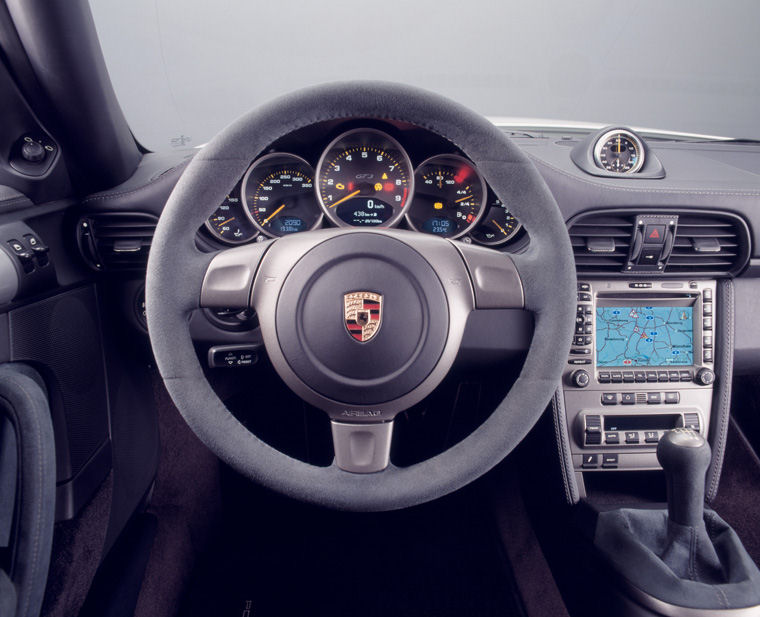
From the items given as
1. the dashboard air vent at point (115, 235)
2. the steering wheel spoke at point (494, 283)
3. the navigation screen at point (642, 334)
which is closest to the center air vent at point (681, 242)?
the navigation screen at point (642, 334)

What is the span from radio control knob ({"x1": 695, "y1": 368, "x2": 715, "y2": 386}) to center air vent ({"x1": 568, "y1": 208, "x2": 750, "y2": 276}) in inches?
9.5

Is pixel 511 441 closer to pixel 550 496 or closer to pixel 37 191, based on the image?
pixel 550 496

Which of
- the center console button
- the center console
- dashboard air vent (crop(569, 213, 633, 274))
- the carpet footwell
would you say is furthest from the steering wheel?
the carpet footwell

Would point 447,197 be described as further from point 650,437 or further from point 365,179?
point 650,437

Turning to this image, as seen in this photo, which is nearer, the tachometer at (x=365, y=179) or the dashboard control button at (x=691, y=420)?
the tachometer at (x=365, y=179)

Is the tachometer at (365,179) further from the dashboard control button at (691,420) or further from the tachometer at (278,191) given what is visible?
the dashboard control button at (691,420)

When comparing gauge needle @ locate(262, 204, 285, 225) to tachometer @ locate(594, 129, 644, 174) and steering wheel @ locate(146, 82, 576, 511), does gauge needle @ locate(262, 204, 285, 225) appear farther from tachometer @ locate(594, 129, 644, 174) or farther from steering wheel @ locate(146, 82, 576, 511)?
tachometer @ locate(594, 129, 644, 174)

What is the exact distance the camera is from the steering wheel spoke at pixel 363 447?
0.90 meters

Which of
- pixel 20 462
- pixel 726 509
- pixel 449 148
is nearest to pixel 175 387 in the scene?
pixel 20 462

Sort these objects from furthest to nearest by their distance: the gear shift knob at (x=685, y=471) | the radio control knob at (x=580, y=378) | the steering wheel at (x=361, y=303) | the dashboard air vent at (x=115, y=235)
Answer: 1. the radio control knob at (x=580, y=378)
2. the dashboard air vent at (x=115, y=235)
3. the gear shift knob at (x=685, y=471)
4. the steering wheel at (x=361, y=303)

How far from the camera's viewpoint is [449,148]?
137 cm

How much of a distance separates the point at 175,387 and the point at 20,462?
1.49 feet

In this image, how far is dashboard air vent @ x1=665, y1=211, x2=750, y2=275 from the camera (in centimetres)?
143

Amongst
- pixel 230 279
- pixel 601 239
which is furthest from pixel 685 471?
pixel 230 279
